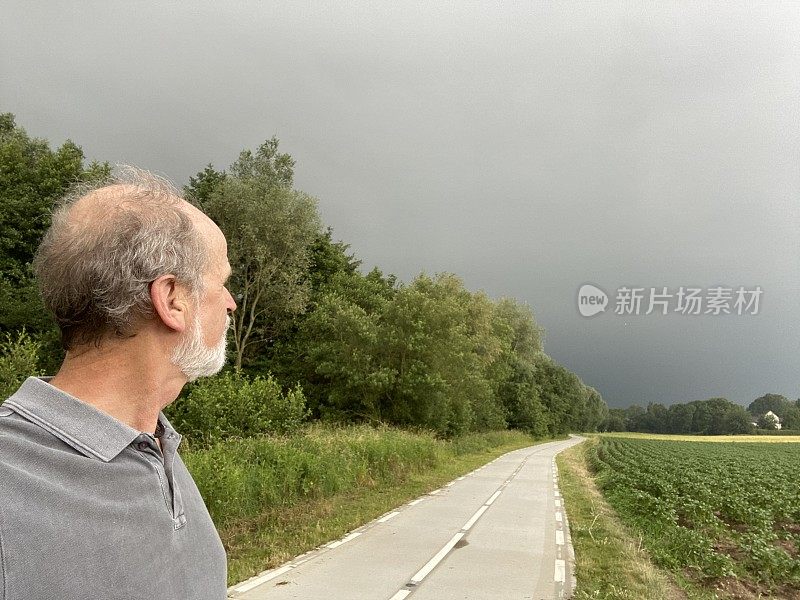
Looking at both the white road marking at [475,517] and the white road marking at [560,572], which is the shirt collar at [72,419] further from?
the white road marking at [475,517]

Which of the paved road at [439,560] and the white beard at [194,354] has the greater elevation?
the white beard at [194,354]

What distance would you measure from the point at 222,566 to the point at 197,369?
0.54 m

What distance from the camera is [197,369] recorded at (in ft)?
4.75

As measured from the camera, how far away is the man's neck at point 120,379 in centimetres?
125

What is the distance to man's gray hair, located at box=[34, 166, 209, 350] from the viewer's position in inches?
49.7

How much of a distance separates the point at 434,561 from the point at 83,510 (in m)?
7.81

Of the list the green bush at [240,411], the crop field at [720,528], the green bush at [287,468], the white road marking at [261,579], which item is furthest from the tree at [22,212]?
the crop field at [720,528]

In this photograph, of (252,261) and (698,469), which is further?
(252,261)

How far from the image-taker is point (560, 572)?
25.8 ft

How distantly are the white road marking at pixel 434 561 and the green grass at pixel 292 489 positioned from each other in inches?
69.6

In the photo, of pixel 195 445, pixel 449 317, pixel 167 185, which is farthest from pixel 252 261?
pixel 167 185

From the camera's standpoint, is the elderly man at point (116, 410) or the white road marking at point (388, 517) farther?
the white road marking at point (388, 517)

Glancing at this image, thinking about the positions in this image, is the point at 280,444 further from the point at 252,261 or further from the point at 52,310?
the point at 252,261

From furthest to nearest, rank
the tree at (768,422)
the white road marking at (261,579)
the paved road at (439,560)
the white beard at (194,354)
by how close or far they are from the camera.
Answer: the tree at (768,422), the paved road at (439,560), the white road marking at (261,579), the white beard at (194,354)
